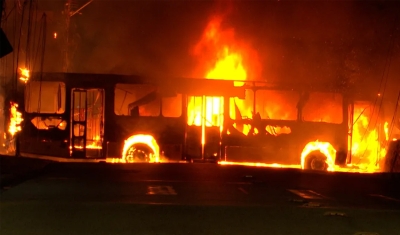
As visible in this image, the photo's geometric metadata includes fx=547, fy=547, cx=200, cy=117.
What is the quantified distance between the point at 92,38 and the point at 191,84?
12036 millimetres

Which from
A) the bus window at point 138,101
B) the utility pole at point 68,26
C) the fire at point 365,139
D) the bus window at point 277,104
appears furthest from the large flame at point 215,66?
the utility pole at point 68,26

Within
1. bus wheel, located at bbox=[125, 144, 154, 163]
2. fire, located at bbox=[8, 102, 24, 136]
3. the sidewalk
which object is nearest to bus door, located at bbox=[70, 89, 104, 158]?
bus wheel, located at bbox=[125, 144, 154, 163]

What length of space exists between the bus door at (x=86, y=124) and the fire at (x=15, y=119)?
1.44 metres

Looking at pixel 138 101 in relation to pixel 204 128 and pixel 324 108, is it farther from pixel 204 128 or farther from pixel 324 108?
pixel 324 108

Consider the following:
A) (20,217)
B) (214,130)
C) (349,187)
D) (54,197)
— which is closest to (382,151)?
(214,130)

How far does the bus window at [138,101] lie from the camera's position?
15133 mm

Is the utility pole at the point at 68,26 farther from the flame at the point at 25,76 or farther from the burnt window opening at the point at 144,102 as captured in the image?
the burnt window opening at the point at 144,102

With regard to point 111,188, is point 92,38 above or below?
above

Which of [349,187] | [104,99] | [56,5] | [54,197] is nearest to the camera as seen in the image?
[54,197]

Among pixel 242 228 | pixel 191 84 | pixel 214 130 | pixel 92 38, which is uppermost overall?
pixel 92 38

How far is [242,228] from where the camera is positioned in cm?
552

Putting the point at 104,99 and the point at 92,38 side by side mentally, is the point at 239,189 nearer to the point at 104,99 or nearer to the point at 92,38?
the point at 104,99

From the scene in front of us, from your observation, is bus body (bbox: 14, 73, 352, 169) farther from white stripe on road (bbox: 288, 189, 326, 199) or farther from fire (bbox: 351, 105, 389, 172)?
white stripe on road (bbox: 288, 189, 326, 199)

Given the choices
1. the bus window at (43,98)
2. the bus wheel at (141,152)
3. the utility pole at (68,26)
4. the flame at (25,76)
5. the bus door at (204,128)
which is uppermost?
the utility pole at (68,26)
